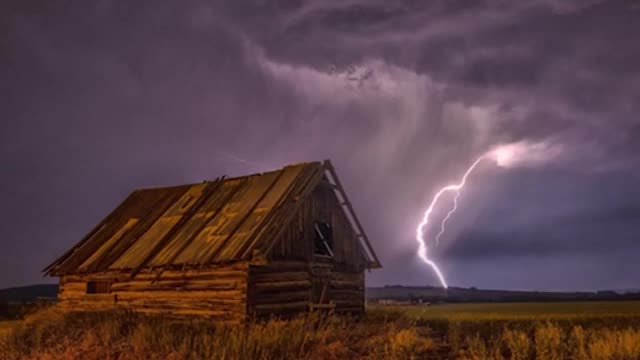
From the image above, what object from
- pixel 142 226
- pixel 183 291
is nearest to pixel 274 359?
pixel 183 291

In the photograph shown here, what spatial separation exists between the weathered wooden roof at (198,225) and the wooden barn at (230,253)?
A: 5 centimetres

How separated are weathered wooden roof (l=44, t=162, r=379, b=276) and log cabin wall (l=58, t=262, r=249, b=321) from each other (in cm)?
46

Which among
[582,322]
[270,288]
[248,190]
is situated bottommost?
[582,322]

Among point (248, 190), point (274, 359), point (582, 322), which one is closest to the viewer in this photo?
point (274, 359)

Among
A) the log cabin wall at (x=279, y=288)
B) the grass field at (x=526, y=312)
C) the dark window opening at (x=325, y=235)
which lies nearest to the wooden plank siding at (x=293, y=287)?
the log cabin wall at (x=279, y=288)

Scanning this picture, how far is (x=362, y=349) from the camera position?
Result: 12828mm

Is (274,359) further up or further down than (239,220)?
further down

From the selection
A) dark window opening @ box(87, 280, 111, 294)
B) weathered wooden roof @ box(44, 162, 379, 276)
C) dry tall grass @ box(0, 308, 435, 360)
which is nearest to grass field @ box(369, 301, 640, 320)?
weathered wooden roof @ box(44, 162, 379, 276)

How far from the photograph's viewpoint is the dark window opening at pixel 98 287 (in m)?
21.4

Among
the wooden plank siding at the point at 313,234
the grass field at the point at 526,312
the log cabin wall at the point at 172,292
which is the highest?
the wooden plank siding at the point at 313,234

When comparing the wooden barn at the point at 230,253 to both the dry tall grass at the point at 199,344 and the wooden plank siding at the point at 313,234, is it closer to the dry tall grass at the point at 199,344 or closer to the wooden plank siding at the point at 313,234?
the wooden plank siding at the point at 313,234

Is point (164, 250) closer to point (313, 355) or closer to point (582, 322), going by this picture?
point (313, 355)

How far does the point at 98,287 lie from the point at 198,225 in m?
4.66

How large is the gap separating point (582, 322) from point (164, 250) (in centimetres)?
2520
